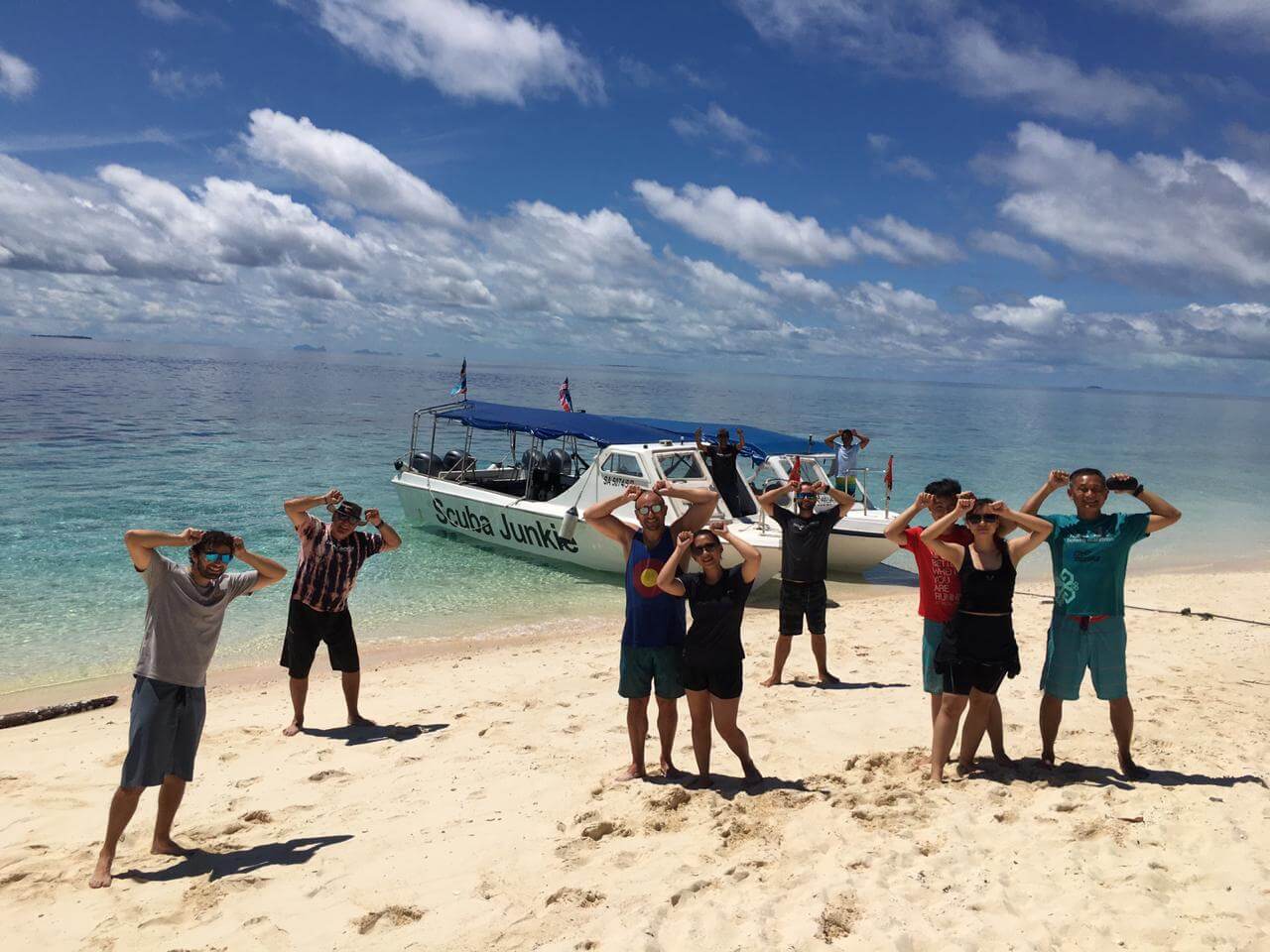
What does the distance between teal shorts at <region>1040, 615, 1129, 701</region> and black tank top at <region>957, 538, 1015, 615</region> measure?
0.33 m

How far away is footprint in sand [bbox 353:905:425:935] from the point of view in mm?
3961

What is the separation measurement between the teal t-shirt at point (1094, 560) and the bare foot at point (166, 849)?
200 inches

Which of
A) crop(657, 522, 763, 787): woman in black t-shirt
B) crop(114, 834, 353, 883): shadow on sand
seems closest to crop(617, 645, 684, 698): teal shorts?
crop(657, 522, 763, 787): woman in black t-shirt

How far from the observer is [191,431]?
117 feet

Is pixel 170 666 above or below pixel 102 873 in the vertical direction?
above

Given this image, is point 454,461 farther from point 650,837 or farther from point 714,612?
point 650,837

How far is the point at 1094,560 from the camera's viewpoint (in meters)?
4.90

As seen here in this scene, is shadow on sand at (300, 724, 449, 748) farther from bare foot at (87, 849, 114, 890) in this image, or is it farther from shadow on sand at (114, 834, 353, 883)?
bare foot at (87, 849, 114, 890)

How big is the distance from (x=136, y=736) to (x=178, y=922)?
0.91 m

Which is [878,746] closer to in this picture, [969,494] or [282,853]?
[969,494]

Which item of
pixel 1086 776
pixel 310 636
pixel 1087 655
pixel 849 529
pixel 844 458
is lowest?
pixel 1086 776

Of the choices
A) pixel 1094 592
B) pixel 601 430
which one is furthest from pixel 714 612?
pixel 601 430

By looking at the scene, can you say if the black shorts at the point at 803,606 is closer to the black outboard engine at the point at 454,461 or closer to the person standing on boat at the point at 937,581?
the person standing on boat at the point at 937,581

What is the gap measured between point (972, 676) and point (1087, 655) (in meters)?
0.66
